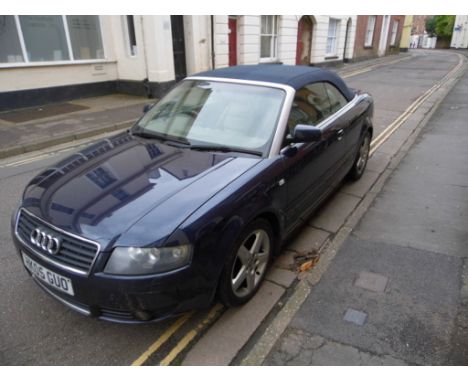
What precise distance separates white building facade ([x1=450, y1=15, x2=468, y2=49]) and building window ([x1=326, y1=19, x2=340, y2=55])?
3586cm

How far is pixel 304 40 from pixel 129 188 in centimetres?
1849

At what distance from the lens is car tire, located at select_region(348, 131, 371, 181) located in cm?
496

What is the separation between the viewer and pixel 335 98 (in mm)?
4152

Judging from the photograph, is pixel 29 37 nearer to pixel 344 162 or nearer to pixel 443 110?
pixel 344 162

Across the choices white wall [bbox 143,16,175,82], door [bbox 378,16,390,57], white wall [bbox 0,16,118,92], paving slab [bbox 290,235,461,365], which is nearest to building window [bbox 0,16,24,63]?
white wall [bbox 0,16,118,92]

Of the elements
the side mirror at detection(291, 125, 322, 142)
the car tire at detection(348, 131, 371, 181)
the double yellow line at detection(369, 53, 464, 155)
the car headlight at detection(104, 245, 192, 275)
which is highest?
the side mirror at detection(291, 125, 322, 142)

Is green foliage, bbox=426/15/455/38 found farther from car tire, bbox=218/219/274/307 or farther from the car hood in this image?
the car hood

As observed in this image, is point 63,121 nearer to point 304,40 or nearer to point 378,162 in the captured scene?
point 378,162

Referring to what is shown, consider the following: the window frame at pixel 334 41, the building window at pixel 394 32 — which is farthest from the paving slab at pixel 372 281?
the building window at pixel 394 32

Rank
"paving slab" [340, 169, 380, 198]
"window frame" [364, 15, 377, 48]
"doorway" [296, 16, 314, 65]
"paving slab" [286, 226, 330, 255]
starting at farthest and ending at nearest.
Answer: "window frame" [364, 15, 377, 48] → "doorway" [296, 16, 314, 65] → "paving slab" [340, 169, 380, 198] → "paving slab" [286, 226, 330, 255]

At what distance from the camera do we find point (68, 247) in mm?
2129

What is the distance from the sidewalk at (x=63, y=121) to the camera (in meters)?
6.97

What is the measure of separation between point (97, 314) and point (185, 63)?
11138 millimetres

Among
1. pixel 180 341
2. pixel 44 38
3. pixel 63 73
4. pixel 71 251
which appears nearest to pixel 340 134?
pixel 180 341
